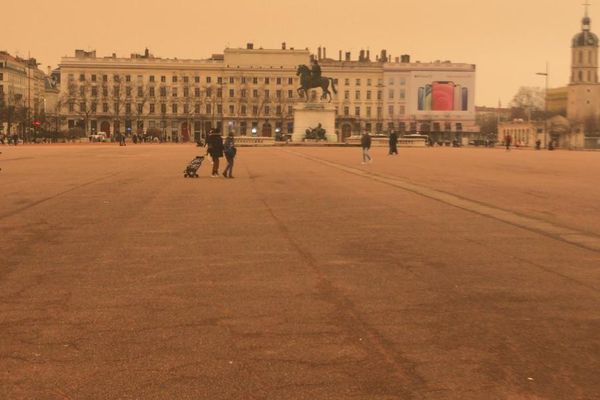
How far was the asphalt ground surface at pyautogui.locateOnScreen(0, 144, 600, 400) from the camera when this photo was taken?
5875 millimetres

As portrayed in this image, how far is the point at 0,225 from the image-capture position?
1525 cm

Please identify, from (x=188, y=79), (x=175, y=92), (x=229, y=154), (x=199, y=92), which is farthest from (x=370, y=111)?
(x=229, y=154)

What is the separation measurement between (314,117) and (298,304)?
3624 inches

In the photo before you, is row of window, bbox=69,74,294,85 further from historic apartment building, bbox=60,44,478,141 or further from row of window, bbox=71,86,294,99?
row of window, bbox=71,86,294,99

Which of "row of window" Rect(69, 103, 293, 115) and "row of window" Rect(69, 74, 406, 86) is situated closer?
"row of window" Rect(69, 103, 293, 115)

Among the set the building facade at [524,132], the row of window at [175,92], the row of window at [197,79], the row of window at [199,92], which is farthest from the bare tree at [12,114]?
the building facade at [524,132]

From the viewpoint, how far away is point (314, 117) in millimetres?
99812

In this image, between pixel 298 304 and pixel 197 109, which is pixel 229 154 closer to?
pixel 298 304

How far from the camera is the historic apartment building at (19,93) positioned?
384 ft

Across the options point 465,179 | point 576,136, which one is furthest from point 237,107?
point 465,179

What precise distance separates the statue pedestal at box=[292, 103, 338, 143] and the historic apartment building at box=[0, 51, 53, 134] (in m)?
37.2

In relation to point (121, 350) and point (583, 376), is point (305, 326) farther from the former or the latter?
point (583, 376)

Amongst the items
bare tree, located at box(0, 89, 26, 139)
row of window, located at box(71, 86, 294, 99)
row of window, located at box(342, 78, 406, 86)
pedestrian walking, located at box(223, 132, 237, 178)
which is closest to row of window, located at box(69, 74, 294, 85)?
row of window, located at box(71, 86, 294, 99)

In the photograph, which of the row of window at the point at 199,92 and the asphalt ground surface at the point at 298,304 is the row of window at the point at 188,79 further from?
the asphalt ground surface at the point at 298,304
